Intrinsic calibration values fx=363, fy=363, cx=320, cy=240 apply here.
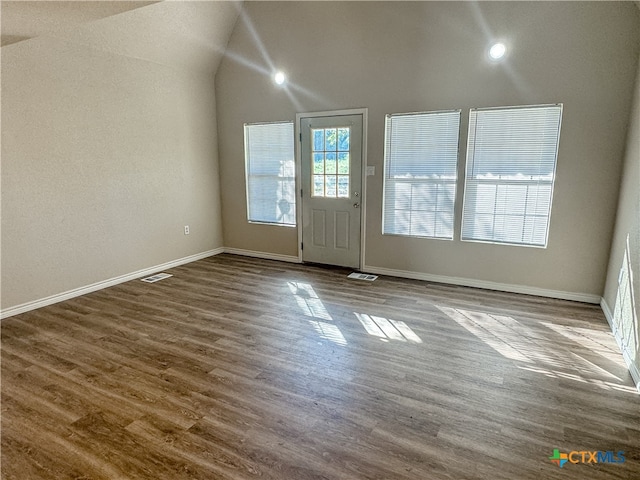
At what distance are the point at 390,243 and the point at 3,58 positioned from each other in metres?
4.23

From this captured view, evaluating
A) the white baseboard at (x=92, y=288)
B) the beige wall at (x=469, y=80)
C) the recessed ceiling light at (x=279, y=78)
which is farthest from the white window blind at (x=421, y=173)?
the white baseboard at (x=92, y=288)

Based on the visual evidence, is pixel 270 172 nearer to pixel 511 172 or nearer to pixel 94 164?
pixel 94 164

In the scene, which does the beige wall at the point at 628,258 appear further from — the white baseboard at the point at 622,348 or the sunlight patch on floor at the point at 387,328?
the sunlight patch on floor at the point at 387,328

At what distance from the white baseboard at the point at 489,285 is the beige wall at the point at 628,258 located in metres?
0.24

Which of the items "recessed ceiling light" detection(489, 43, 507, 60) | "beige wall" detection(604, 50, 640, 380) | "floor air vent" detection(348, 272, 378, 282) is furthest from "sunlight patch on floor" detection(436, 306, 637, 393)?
"recessed ceiling light" detection(489, 43, 507, 60)

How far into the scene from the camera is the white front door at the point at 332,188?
4.60 meters

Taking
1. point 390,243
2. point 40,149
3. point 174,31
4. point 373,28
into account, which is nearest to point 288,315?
point 390,243

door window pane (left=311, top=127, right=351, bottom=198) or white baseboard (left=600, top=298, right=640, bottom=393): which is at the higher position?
door window pane (left=311, top=127, right=351, bottom=198)

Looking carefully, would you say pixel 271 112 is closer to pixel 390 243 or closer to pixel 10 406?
pixel 390 243

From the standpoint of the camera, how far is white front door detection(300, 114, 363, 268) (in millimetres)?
4598

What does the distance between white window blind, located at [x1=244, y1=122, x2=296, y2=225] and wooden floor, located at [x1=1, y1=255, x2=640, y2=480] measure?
184 centimetres

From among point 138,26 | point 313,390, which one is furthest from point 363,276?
point 138,26

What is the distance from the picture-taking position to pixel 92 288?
411 cm

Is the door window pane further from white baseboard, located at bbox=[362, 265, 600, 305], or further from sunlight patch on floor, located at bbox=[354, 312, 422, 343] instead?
sunlight patch on floor, located at bbox=[354, 312, 422, 343]
